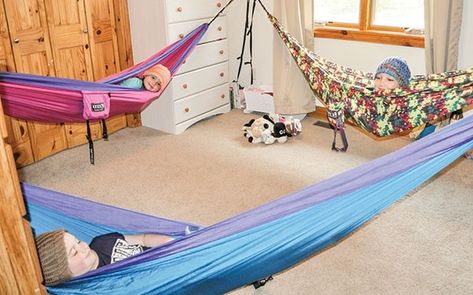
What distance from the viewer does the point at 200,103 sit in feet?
12.8

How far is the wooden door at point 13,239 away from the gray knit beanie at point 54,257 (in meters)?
0.61

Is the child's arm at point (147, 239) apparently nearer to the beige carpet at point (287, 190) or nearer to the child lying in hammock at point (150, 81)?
the beige carpet at point (287, 190)

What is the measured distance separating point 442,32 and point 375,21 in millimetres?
638

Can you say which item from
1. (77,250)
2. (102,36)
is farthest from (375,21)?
(77,250)

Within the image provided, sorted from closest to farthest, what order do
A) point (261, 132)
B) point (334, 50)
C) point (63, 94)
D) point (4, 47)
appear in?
point (63, 94) → point (4, 47) → point (261, 132) → point (334, 50)

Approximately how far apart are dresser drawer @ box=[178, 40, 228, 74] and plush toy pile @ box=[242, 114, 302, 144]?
29.1 inches

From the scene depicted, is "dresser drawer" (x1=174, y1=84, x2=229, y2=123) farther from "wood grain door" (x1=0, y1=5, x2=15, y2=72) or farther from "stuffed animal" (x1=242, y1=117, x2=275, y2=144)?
"wood grain door" (x1=0, y1=5, x2=15, y2=72)

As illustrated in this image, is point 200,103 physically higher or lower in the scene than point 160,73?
lower

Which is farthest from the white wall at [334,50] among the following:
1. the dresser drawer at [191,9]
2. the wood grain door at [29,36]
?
the wood grain door at [29,36]

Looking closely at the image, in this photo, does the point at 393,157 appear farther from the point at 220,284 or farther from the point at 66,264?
the point at 66,264

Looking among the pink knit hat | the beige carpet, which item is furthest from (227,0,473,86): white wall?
the pink knit hat

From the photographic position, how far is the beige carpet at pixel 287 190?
198 centimetres

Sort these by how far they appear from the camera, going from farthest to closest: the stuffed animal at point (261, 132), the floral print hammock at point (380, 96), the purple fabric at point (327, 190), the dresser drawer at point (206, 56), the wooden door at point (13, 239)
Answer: the dresser drawer at point (206, 56), the stuffed animal at point (261, 132), the floral print hammock at point (380, 96), the purple fabric at point (327, 190), the wooden door at point (13, 239)

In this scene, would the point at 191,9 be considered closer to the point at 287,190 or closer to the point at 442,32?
the point at 287,190
